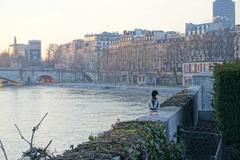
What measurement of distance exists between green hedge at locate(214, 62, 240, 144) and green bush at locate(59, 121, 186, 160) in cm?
215

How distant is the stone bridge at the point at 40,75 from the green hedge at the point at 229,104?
72989mm

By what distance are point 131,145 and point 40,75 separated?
83.5 meters

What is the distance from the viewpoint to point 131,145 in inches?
139

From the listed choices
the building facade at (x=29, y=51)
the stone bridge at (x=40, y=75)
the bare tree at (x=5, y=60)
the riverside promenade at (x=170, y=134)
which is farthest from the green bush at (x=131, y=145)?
the building facade at (x=29, y=51)

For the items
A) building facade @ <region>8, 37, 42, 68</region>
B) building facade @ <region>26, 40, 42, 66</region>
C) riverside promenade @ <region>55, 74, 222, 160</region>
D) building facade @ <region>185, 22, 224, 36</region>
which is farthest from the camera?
building facade @ <region>26, 40, 42, 66</region>

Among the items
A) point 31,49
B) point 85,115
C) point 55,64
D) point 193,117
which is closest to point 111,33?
point 55,64

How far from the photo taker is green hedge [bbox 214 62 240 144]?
22.8 ft

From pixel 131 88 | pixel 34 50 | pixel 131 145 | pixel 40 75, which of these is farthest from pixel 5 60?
pixel 131 145

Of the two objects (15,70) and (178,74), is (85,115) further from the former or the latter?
(15,70)

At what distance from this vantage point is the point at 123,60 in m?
81.5

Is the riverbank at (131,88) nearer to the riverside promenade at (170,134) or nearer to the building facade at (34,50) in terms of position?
the riverside promenade at (170,134)

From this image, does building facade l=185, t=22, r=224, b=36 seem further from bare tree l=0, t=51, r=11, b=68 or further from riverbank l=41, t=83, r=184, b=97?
bare tree l=0, t=51, r=11, b=68

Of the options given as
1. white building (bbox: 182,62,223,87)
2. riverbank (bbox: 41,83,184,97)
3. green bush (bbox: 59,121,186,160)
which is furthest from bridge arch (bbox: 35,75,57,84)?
green bush (bbox: 59,121,186,160)

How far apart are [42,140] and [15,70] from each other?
215 feet
